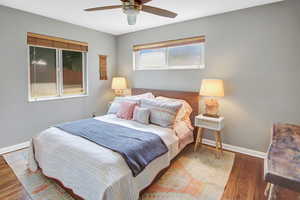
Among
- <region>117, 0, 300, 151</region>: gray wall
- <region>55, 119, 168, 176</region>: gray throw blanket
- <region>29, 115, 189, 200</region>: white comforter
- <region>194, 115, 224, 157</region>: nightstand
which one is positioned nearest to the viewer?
<region>29, 115, 189, 200</region>: white comforter

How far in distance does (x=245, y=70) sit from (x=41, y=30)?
12.5ft

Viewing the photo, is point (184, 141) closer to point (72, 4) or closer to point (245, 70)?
point (245, 70)

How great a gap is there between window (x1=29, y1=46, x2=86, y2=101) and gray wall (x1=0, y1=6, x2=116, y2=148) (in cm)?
20

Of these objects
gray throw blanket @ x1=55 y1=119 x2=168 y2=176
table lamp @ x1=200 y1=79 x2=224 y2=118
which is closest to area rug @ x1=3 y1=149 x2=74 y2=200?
gray throw blanket @ x1=55 y1=119 x2=168 y2=176

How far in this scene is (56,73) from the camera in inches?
143

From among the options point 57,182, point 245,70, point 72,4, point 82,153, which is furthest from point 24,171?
point 245,70

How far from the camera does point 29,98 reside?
→ 320 centimetres

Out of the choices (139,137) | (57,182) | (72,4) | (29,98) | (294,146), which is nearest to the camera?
(294,146)

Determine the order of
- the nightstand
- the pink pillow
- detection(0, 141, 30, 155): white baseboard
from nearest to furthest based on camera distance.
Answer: the nightstand
detection(0, 141, 30, 155): white baseboard
the pink pillow

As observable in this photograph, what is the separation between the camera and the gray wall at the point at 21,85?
2836mm

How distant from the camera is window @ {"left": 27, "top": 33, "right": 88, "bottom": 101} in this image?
10.7ft

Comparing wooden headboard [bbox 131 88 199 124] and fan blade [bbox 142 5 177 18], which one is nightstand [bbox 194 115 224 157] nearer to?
wooden headboard [bbox 131 88 199 124]

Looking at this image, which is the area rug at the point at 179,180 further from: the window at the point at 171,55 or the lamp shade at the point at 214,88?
the window at the point at 171,55

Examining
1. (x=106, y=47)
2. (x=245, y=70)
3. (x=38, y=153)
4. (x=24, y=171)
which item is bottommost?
(x=24, y=171)
